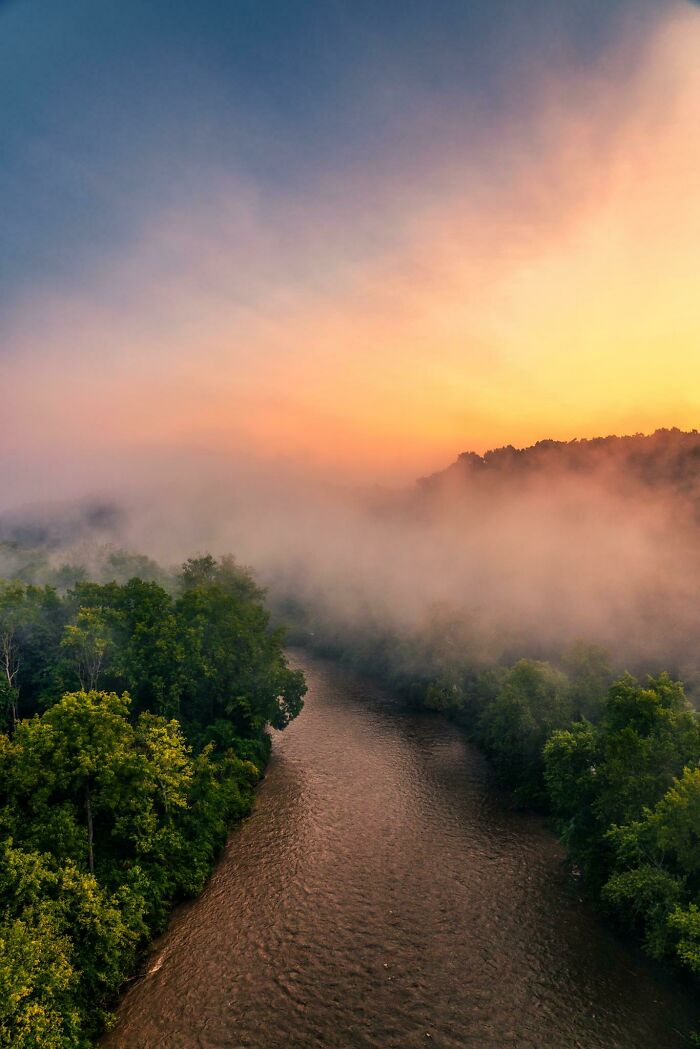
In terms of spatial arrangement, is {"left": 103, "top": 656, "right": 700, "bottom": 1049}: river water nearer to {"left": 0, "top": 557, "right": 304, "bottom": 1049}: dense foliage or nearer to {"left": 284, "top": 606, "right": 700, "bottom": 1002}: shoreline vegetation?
{"left": 0, "top": 557, "right": 304, "bottom": 1049}: dense foliage

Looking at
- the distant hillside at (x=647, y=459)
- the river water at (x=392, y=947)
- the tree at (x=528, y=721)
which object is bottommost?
the river water at (x=392, y=947)

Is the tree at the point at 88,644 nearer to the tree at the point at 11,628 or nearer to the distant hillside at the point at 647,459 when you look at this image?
the tree at the point at 11,628

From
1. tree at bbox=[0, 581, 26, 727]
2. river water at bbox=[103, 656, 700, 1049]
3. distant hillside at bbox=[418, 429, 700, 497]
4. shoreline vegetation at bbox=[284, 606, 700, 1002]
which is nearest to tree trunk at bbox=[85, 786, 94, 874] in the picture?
river water at bbox=[103, 656, 700, 1049]

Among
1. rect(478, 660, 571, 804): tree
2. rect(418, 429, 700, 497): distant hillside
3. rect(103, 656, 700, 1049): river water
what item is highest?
rect(418, 429, 700, 497): distant hillside

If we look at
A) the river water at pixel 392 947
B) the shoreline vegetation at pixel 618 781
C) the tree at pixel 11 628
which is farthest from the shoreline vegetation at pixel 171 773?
the river water at pixel 392 947

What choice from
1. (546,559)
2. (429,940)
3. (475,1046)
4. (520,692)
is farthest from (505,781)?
(546,559)

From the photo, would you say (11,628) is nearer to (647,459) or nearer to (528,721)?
(528,721)
